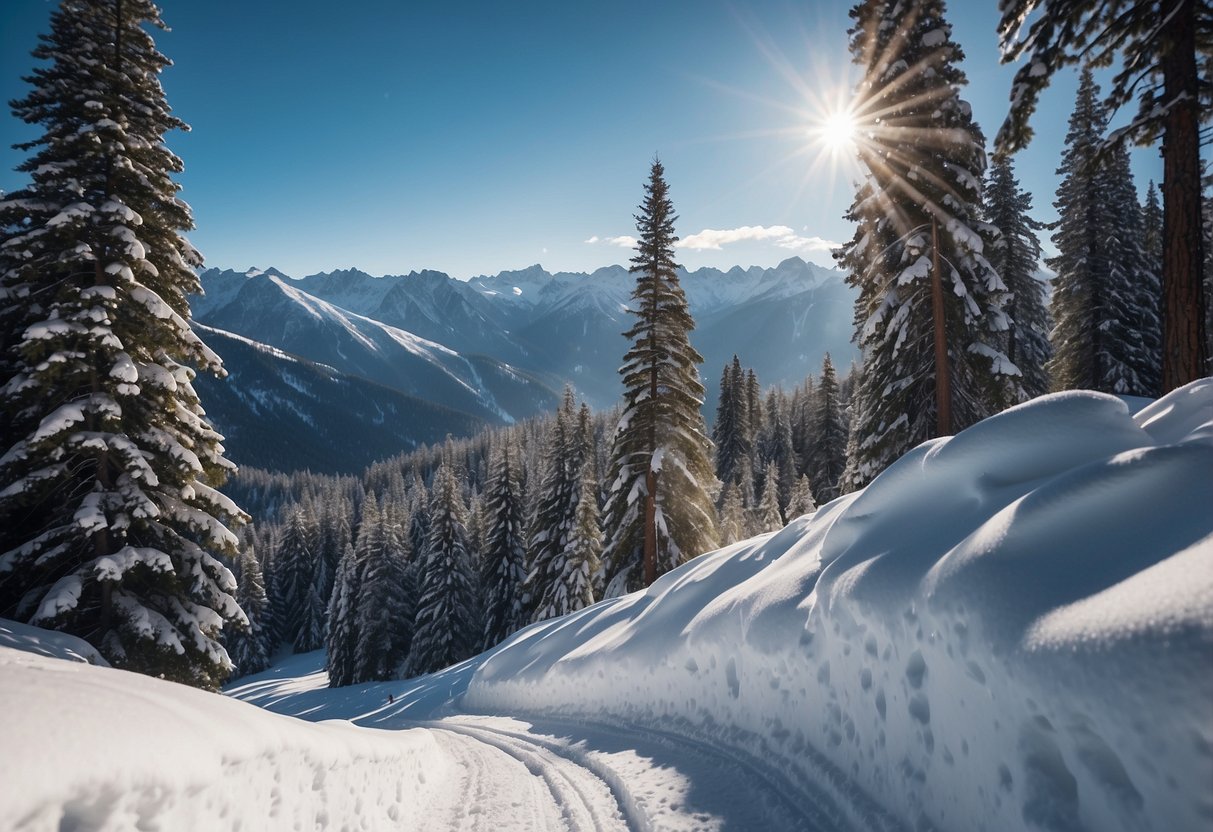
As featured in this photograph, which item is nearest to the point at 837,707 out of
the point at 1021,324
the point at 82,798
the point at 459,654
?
the point at 82,798

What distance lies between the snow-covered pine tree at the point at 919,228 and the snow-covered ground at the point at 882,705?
9552mm

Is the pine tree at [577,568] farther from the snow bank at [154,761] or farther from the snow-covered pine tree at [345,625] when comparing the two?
the snow bank at [154,761]

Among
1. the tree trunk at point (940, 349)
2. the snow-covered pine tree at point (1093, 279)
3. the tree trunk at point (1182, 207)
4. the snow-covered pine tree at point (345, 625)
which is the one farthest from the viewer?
the snow-covered pine tree at point (345, 625)

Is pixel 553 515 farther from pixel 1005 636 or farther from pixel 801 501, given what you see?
pixel 1005 636

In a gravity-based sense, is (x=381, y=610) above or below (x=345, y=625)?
above

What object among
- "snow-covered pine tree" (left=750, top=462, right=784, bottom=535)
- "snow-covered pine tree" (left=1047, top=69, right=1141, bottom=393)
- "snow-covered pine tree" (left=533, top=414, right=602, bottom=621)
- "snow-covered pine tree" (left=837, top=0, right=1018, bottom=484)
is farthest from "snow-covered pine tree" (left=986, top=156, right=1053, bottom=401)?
"snow-covered pine tree" (left=533, top=414, right=602, bottom=621)

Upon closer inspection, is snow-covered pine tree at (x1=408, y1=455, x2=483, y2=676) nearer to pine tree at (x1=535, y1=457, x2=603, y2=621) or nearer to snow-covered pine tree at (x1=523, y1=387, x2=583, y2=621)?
snow-covered pine tree at (x1=523, y1=387, x2=583, y2=621)

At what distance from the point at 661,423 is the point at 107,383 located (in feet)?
50.6

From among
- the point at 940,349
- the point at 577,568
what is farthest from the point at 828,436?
the point at 940,349

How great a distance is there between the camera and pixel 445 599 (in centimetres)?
3994

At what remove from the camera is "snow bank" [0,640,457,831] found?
282cm

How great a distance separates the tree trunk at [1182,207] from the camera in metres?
7.88

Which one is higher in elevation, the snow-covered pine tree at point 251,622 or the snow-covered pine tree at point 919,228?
the snow-covered pine tree at point 919,228

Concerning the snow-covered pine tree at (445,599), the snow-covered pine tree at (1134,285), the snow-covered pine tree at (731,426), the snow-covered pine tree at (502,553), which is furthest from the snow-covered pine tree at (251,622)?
the snow-covered pine tree at (1134,285)
